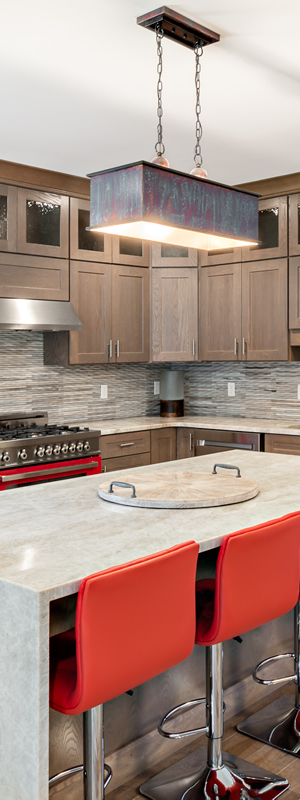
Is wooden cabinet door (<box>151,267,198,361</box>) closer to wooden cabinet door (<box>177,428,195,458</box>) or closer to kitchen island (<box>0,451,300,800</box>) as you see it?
wooden cabinet door (<box>177,428,195,458</box>)

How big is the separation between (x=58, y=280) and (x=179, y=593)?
3.32 metres

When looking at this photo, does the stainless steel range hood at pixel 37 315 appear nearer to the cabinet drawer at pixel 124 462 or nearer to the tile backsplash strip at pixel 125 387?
the tile backsplash strip at pixel 125 387

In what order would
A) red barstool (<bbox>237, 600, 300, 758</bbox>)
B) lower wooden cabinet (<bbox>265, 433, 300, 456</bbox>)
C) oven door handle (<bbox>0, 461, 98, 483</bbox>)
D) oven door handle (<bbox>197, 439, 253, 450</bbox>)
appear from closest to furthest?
red barstool (<bbox>237, 600, 300, 758</bbox>) → oven door handle (<bbox>0, 461, 98, 483</bbox>) → lower wooden cabinet (<bbox>265, 433, 300, 456</bbox>) → oven door handle (<bbox>197, 439, 253, 450</bbox>)

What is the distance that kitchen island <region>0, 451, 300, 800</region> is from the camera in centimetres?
145

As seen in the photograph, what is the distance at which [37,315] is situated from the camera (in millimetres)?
4438

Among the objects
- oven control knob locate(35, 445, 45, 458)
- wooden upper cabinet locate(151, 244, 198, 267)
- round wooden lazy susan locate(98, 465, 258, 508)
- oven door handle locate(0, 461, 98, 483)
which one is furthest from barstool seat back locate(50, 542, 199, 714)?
wooden upper cabinet locate(151, 244, 198, 267)

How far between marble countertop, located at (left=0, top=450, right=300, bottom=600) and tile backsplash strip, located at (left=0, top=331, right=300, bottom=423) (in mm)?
2261

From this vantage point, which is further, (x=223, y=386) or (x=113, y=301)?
(x=223, y=386)

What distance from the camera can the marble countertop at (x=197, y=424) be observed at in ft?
15.4

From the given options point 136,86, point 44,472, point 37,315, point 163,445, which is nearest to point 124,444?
point 163,445

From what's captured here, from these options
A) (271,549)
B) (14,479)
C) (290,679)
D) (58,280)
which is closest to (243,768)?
(290,679)

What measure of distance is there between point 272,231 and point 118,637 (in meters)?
3.92

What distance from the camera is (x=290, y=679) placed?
2516 millimetres

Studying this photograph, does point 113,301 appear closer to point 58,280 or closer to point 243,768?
point 58,280
